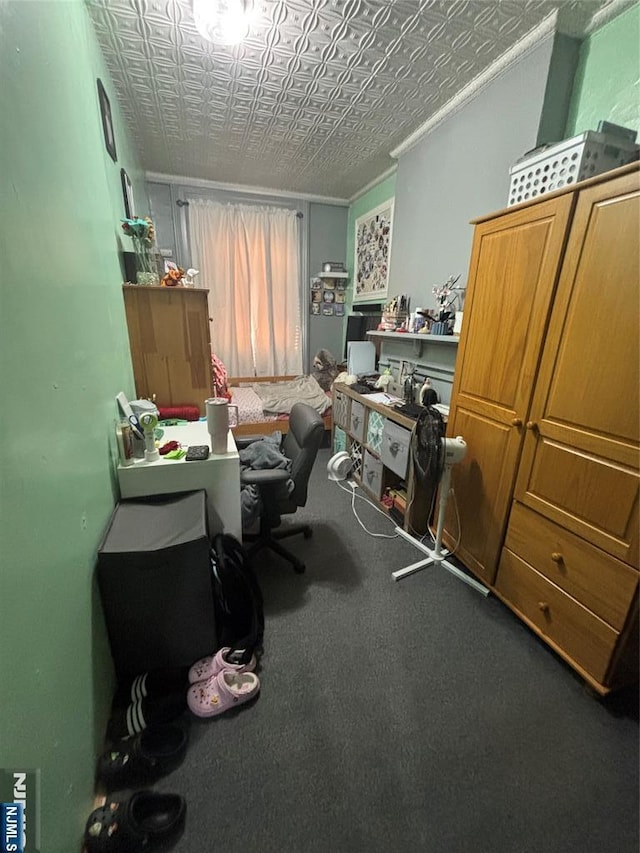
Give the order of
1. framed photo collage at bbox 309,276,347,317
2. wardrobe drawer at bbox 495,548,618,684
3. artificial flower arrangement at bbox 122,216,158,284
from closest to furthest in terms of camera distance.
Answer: wardrobe drawer at bbox 495,548,618,684, artificial flower arrangement at bbox 122,216,158,284, framed photo collage at bbox 309,276,347,317

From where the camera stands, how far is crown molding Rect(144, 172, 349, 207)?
359 centimetres

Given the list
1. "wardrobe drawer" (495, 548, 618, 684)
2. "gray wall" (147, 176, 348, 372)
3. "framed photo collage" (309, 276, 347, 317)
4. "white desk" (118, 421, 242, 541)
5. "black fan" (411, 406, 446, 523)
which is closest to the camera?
"wardrobe drawer" (495, 548, 618, 684)

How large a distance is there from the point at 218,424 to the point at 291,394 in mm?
2338

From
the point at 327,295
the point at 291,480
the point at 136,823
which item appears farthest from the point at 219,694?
the point at 327,295

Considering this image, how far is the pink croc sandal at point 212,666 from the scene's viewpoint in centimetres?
130

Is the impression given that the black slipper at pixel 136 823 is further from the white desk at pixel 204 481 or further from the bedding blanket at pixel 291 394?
the bedding blanket at pixel 291 394

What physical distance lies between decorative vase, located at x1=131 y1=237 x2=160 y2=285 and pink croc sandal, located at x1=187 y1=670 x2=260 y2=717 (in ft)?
6.97

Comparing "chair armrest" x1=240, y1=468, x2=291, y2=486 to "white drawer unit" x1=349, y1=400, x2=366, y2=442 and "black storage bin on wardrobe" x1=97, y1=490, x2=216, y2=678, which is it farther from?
"white drawer unit" x1=349, y1=400, x2=366, y2=442

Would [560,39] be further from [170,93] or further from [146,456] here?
[146,456]

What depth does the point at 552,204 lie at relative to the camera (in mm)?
1309

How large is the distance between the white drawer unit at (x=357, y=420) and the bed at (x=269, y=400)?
506 mm

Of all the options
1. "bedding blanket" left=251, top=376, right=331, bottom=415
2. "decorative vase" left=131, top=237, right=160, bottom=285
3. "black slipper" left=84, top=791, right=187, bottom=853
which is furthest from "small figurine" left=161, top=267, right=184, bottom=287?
"black slipper" left=84, top=791, right=187, bottom=853

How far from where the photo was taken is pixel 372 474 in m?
2.73

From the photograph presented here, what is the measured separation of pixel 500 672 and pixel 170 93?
3788 mm
